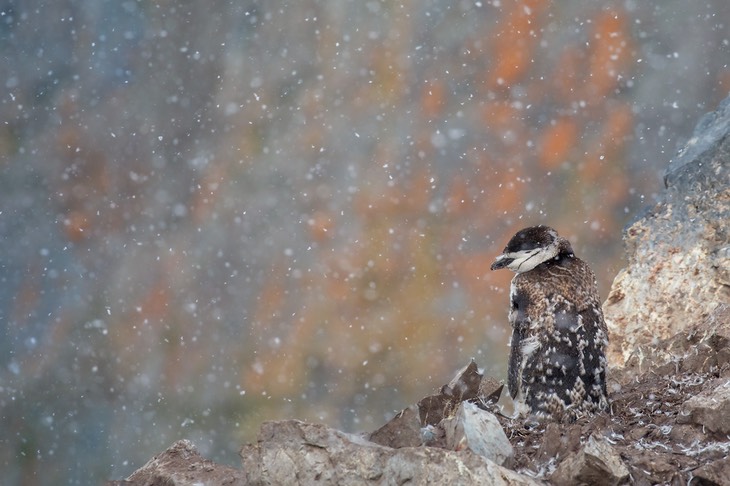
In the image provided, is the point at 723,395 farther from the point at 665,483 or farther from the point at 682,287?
the point at 682,287

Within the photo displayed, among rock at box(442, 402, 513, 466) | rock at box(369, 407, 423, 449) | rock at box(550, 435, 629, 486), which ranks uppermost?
rock at box(369, 407, 423, 449)

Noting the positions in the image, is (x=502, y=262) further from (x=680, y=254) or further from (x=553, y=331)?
(x=680, y=254)

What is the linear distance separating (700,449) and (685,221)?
3.87m

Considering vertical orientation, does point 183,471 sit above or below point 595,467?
above

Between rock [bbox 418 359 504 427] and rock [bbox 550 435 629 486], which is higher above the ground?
rock [bbox 418 359 504 427]

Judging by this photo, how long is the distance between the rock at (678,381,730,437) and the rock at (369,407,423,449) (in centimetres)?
142

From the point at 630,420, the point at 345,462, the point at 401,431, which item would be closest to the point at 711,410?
the point at 630,420

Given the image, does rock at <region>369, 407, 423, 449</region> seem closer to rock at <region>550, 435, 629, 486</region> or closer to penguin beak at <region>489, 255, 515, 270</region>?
rock at <region>550, 435, 629, 486</region>

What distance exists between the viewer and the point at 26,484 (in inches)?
741

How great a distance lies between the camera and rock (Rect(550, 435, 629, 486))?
4262mm

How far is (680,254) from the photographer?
8.08 metres

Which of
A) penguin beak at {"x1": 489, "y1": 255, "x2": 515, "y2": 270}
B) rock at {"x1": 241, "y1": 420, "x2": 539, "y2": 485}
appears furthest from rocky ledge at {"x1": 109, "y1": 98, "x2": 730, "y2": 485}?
penguin beak at {"x1": 489, "y1": 255, "x2": 515, "y2": 270}

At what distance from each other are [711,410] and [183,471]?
2.84 m

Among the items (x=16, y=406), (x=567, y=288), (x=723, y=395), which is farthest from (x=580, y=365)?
(x=16, y=406)
